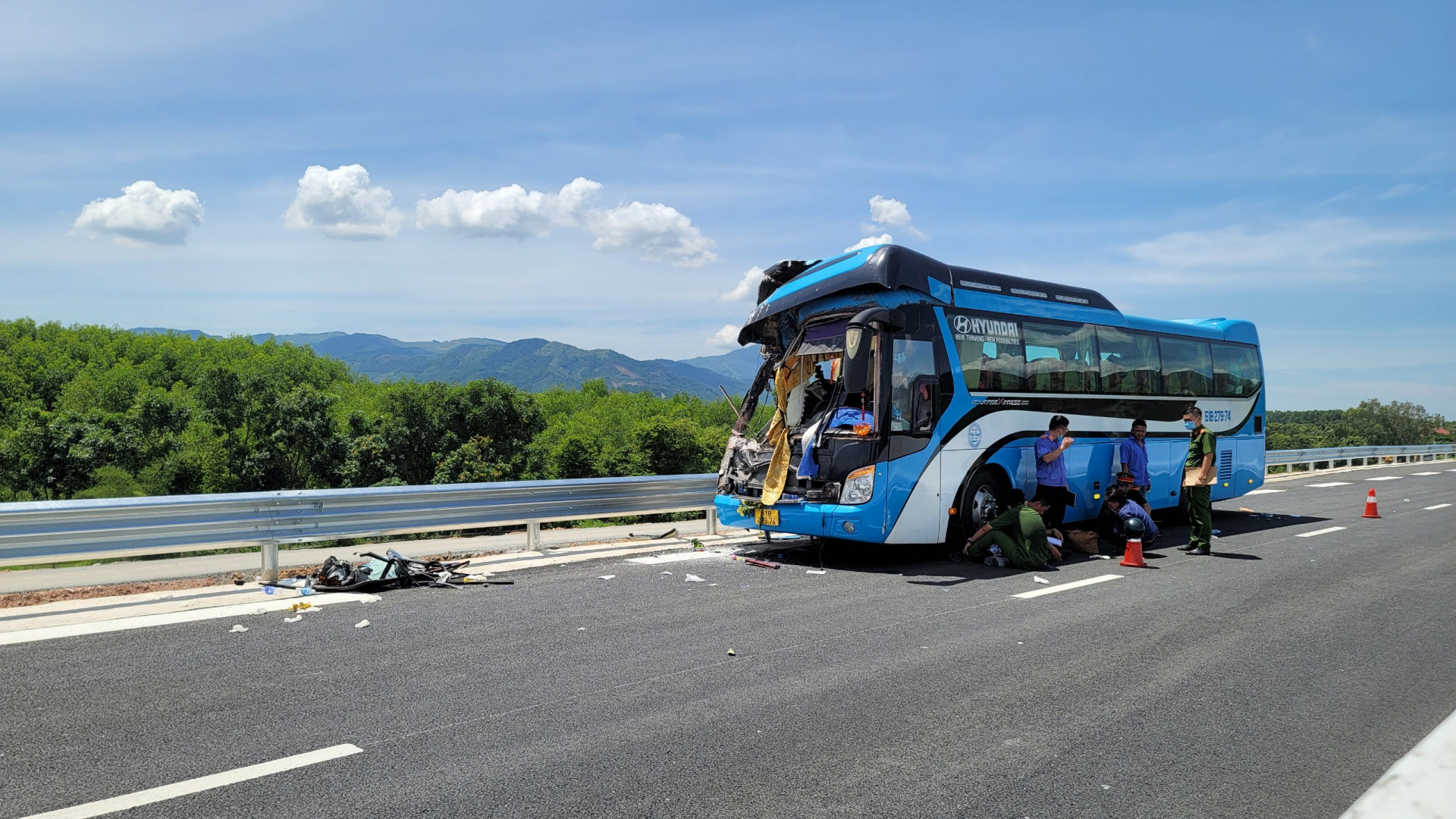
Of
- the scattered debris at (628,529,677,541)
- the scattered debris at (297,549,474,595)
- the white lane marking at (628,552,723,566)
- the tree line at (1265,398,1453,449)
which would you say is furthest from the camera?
the tree line at (1265,398,1453,449)

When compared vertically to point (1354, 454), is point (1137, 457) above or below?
above

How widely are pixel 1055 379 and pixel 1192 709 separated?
699cm

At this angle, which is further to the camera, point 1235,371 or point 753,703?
point 1235,371

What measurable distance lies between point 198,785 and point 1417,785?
429cm

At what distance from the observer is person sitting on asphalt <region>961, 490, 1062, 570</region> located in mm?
9727

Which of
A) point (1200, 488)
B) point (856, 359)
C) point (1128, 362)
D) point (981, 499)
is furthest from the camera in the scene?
point (1128, 362)

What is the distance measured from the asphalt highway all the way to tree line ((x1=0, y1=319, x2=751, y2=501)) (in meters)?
49.3

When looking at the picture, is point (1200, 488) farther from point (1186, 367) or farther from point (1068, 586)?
point (1186, 367)

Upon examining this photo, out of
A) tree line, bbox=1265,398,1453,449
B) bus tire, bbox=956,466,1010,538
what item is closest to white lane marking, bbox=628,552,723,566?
bus tire, bbox=956,466,1010,538

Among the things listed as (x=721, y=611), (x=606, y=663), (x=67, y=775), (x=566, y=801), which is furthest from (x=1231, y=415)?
(x=67, y=775)

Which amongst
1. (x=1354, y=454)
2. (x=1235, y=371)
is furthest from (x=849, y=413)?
(x=1354, y=454)

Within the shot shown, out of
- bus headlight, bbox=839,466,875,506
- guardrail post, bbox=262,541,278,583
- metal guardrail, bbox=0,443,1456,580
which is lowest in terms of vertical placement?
guardrail post, bbox=262,541,278,583

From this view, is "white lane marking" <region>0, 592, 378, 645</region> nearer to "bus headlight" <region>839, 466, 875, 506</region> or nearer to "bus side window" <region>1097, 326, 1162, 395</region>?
"bus headlight" <region>839, 466, 875, 506</region>

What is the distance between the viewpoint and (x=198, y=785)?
3764 mm
